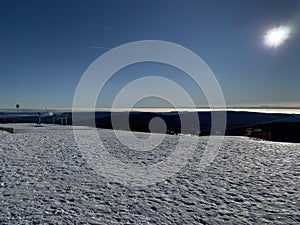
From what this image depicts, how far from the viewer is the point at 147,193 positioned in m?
6.07

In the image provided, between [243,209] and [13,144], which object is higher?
[13,144]

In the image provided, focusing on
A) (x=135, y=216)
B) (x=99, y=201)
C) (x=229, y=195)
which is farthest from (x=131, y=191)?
(x=229, y=195)

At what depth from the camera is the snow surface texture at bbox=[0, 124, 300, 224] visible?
4812mm

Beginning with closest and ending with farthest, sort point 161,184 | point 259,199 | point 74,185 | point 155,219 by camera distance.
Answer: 1. point 155,219
2. point 259,199
3. point 74,185
4. point 161,184

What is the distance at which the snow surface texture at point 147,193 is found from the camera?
15.8ft

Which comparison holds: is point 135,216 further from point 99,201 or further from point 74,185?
point 74,185

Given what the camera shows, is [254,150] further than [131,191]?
Yes

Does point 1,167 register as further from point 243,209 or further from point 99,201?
point 243,209

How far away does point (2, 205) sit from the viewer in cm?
500

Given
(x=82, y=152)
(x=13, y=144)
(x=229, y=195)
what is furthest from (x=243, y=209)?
(x=13, y=144)

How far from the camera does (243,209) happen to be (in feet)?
17.5

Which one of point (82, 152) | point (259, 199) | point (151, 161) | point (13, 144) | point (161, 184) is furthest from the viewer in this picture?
point (13, 144)

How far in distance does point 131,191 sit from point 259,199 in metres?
3.12

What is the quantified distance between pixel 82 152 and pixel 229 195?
6.33 metres
